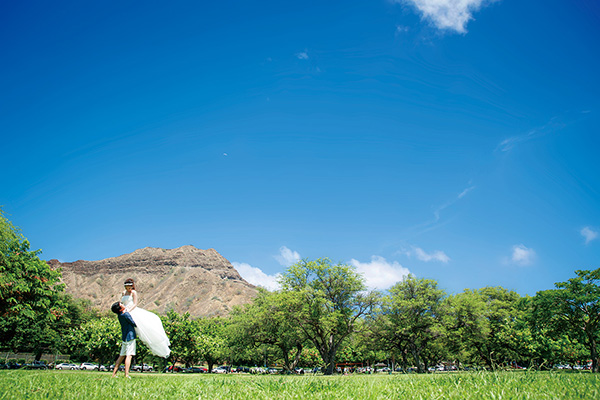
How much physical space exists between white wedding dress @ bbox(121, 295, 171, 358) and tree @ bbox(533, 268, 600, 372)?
3642 cm

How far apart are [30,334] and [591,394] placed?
216ft

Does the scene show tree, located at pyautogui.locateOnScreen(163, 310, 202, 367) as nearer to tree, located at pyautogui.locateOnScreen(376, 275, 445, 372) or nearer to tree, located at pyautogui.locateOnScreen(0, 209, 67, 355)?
tree, located at pyautogui.locateOnScreen(0, 209, 67, 355)

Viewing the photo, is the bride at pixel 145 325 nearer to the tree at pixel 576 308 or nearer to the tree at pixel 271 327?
the tree at pixel 271 327

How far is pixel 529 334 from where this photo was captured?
139 feet

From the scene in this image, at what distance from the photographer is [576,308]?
30000mm

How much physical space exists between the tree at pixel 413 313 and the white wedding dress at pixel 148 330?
36680 mm

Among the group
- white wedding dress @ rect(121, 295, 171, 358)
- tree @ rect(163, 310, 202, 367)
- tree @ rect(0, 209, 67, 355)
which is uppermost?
tree @ rect(0, 209, 67, 355)

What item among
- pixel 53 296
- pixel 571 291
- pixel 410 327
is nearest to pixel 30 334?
pixel 53 296

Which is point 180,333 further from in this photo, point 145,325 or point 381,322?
point 145,325

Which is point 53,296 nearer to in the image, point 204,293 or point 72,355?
point 72,355

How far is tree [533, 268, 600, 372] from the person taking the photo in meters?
29.4

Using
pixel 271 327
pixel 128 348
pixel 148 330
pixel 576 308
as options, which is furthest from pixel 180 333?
pixel 576 308

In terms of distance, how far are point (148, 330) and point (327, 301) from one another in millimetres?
31826

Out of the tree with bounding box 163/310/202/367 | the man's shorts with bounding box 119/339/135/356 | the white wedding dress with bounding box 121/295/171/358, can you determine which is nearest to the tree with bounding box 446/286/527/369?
the tree with bounding box 163/310/202/367
